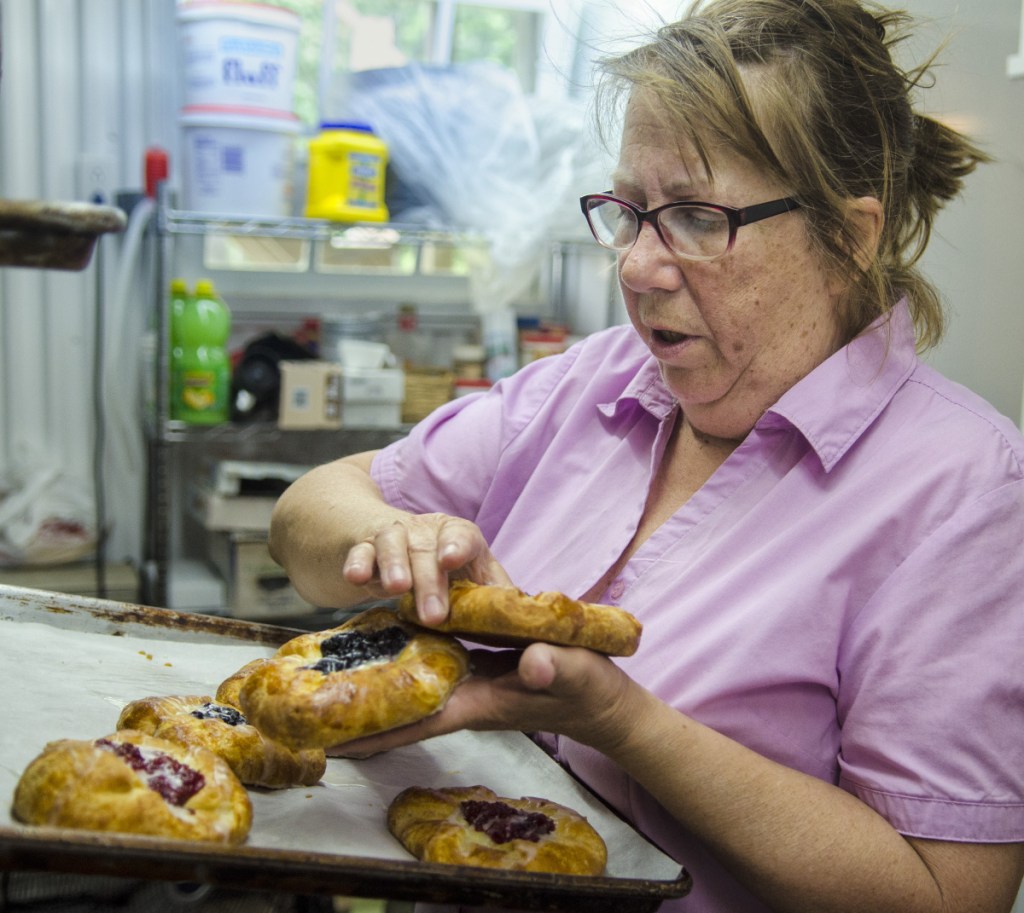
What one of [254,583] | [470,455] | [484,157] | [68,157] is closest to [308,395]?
[254,583]

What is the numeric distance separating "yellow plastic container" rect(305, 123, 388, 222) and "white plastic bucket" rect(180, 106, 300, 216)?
93mm

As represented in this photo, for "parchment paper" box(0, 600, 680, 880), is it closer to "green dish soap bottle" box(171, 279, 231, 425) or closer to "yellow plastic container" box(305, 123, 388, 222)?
"green dish soap bottle" box(171, 279, 231, 425)

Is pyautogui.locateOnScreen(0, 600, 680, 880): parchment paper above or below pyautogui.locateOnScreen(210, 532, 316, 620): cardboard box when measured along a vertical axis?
above

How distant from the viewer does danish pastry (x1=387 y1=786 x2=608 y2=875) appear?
0.87 m

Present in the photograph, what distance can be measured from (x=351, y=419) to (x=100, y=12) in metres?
1.28

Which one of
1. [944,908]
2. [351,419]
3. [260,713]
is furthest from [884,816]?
[351,419]

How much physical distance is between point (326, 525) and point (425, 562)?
0.36 meters

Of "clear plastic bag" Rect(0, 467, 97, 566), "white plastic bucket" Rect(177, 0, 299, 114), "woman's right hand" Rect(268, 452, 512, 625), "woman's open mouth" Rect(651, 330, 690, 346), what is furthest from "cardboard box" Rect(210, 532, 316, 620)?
"woman's open mouth" Rect(651, 330, 690, 346)

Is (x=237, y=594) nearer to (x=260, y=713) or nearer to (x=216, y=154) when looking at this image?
(x=216, y=154)

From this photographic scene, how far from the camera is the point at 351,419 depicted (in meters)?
2.93

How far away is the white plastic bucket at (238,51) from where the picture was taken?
8.86 feet

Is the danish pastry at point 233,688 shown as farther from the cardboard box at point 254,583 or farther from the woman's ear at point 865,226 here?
the cardboard box at point 254,583

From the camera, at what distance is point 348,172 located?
9.28 ft

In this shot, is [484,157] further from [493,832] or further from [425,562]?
[493,832]
